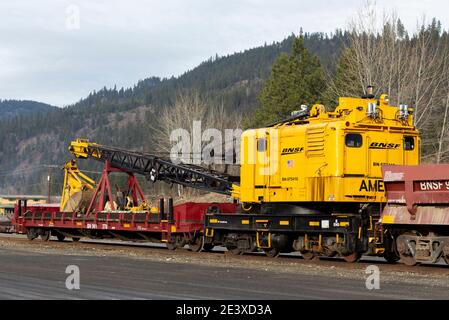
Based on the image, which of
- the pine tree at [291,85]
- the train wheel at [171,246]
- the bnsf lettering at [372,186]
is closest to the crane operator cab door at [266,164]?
the bnsf lettering at [372,186]

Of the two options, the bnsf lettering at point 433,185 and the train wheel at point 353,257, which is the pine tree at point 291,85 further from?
the bnsf lettering at point 433,185

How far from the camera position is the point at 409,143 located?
69.4ft

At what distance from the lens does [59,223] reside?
31.8m

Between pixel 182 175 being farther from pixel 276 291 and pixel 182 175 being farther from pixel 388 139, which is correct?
pixel 276 291

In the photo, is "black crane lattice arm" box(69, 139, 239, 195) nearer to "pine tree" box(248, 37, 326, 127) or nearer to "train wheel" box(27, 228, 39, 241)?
"train wheel" box(27, 228, 39, 241)

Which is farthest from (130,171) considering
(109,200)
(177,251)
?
(177,251)

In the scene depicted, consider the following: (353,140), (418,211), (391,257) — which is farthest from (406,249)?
(353,140)

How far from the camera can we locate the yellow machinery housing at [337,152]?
20.1m

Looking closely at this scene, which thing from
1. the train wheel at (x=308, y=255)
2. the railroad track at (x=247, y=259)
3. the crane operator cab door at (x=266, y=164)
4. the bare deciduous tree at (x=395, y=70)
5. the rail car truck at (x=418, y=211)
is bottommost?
the railroad track at (x=247, y=259)

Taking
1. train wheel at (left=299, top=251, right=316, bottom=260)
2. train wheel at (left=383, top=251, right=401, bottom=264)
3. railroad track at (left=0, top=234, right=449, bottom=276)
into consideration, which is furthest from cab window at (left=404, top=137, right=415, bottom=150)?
train wheel at (left=299, top=251, right=316, bottom=260)

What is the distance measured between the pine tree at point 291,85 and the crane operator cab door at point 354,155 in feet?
139

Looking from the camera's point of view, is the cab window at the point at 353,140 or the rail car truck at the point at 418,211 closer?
the rail car truck at the point at 418,211
